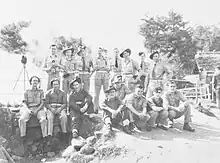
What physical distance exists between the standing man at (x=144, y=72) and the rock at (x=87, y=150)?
3.19 meters

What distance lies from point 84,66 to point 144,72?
6.01 feet

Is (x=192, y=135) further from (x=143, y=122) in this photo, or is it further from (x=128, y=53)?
(x=128, y=53)

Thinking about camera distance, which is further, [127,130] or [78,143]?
[127,130]

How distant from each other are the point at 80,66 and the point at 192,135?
12.4 ft

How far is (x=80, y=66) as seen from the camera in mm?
9875

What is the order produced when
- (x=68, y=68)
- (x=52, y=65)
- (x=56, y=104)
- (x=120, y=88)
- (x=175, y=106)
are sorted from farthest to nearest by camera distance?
(x=68, y=68) → (x=52, y=65) → (x=120, y=88) → (x=175, y=106) → (x=56, y=104)

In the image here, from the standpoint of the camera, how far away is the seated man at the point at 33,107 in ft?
26.8

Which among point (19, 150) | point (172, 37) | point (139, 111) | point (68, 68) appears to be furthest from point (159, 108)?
point (172, 37)

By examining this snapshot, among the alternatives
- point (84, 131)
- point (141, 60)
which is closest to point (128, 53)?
point (141, 60)

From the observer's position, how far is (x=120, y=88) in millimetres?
9359

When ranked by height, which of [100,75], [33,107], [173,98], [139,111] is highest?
[100,75]

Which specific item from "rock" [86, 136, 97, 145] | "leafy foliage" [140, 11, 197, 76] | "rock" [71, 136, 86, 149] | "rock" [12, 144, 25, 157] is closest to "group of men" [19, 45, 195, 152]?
"rock" [71, 136, 86, 149]

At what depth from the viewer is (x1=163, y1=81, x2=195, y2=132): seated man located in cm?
887

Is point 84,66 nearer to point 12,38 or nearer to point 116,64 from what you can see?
point 116,64
